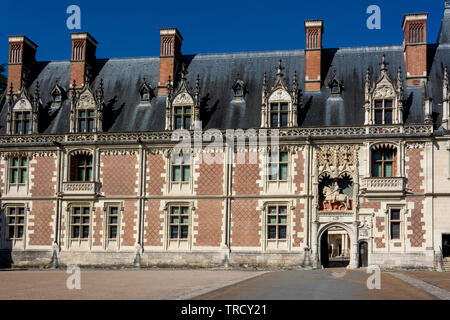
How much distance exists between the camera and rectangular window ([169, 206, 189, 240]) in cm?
3425

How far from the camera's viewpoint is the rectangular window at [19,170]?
119 ft

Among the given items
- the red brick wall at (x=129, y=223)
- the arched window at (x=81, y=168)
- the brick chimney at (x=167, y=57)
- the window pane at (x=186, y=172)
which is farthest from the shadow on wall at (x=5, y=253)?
the brick chimney at (x=167, y=57)

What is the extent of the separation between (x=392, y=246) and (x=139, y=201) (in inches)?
522

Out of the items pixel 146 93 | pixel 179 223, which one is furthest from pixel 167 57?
pixel 179 223

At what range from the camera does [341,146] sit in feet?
108

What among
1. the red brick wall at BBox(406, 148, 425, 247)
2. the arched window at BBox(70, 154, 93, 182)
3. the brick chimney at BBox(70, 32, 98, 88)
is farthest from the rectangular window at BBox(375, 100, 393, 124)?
the brick chimney at BBox(70, 32, 98, 88)

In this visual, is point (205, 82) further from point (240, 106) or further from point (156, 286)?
point (156, 286)

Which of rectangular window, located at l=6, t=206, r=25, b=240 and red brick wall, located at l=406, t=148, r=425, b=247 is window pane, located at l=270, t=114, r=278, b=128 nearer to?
red brick wall, located at l=406, t=148, r=425, b=247

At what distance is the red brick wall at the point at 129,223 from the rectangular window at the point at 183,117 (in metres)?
4.83

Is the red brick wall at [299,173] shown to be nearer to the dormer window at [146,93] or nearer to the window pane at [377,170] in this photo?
the window pane at [377,170]

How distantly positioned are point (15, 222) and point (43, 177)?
9.73 feet
